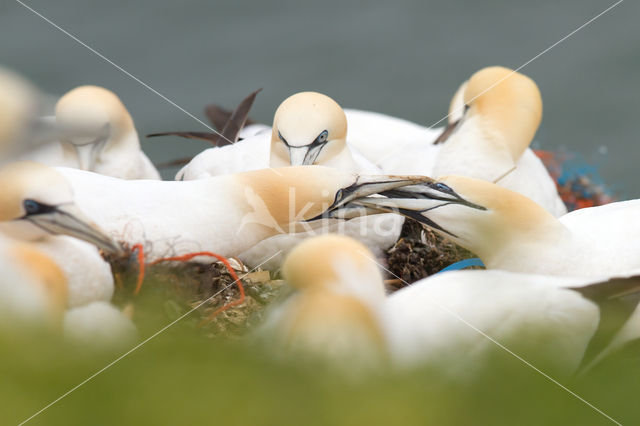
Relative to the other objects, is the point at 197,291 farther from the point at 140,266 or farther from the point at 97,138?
the point at 97,138

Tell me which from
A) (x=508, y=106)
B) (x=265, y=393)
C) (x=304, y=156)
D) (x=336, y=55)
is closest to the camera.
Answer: (x=265, y=393)

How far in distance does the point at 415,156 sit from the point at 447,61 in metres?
4.46

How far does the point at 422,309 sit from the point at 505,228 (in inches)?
29.8

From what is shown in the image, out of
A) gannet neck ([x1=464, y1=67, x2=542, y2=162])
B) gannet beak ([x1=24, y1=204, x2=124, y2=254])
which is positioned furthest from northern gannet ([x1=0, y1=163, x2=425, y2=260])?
gannet neck ([x1=464, y1=67, x2=542, y2=162])

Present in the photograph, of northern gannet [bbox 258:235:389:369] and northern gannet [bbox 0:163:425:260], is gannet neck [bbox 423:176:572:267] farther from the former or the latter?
northern gannet [bbox 258:235:389:369]

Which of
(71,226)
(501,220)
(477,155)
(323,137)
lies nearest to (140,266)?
(71,226)

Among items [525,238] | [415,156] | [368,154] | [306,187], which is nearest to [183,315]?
[306,187]

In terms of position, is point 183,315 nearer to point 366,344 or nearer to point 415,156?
point 366,344

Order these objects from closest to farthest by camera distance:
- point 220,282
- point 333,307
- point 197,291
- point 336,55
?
point 333,307 → point 197,291 → point 220,282 → point 336,55

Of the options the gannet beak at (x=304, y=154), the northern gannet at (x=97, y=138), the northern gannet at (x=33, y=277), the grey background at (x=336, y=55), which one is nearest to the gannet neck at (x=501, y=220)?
the gannet beak at (x=304, y=154)

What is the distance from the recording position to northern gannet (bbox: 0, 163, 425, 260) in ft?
8.95

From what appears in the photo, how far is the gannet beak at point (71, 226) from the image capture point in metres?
2.71

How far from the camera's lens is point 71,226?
2721mm

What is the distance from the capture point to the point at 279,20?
9609 mm
